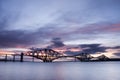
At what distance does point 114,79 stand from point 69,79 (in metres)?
10.8

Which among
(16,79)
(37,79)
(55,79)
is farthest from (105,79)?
(16,79)

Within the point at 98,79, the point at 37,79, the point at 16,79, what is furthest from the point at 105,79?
the point at 16,79

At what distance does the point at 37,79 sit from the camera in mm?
50562

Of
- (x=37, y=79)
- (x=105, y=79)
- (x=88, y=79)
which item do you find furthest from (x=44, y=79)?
(x=105, y=79)

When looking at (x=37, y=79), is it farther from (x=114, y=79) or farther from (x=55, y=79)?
(x=114, y=79)

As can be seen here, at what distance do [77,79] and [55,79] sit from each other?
210 inches

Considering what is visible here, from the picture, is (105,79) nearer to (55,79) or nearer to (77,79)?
(77,79)

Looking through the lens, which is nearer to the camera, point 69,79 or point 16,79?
point 16,79

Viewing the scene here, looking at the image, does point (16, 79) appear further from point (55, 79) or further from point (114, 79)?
point (114, 79)

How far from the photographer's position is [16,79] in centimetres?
4828

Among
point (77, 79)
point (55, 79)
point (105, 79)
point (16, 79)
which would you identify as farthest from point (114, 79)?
point (16, 79)

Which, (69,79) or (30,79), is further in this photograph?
(69,79)

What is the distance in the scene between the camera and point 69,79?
175 ft

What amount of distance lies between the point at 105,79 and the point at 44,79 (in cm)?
1410
